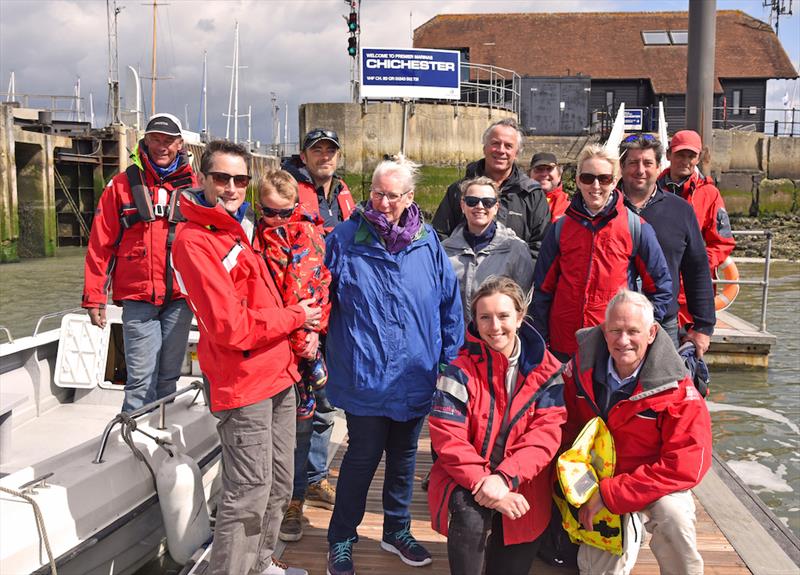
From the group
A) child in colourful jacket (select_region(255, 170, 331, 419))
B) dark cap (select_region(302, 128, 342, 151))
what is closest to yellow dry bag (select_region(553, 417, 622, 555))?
child in colourful jacket (select_region(255, 170, 331, 419))

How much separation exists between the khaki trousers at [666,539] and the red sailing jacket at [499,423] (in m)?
0.31

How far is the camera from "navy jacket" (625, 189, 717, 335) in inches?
141

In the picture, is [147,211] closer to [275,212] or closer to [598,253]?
[275,212]

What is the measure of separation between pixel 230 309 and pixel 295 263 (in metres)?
0.43

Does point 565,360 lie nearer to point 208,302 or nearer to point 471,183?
point 471,183

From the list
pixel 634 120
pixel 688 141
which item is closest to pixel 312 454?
pixel 688 141

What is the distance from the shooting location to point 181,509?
3.52m

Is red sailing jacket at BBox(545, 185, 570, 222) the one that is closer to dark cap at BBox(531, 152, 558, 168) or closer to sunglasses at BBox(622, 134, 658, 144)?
dark cap at BBox(531, 152, 558, 168)

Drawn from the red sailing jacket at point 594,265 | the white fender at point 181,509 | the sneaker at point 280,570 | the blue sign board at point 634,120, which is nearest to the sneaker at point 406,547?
the sneaker at point 280,570

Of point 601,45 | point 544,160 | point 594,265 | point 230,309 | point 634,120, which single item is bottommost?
point 230,309

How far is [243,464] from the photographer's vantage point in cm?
283

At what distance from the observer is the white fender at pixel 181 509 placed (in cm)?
351

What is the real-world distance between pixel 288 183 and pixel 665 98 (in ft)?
121

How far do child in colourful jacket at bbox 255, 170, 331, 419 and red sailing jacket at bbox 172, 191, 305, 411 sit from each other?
0.10 m
